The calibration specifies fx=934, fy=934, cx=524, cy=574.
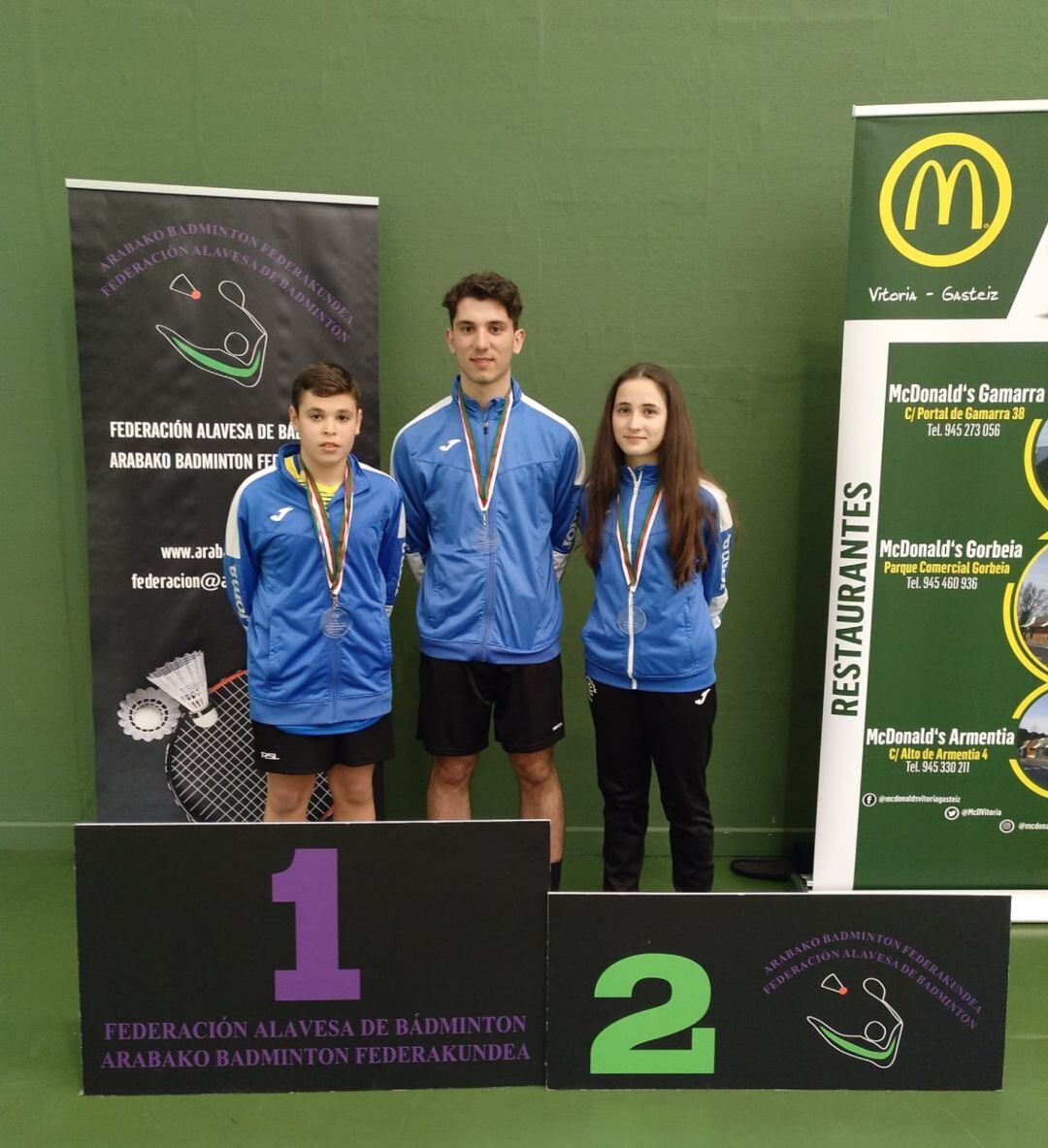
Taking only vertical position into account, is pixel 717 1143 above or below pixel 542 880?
below

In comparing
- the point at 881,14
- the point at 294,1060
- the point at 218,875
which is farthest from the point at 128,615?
the point at 881,14

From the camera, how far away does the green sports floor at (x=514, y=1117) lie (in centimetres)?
184

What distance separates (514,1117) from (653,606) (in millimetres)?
1148

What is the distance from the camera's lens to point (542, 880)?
189 cm

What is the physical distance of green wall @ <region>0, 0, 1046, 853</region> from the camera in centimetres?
278

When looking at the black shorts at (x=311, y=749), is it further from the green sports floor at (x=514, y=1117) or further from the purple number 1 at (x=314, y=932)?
the green sports floor at (x=514, y=1117)

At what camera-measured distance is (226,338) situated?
9.07ft

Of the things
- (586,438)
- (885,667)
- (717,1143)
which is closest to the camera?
(717,1143)

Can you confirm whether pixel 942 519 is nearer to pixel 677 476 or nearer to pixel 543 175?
pixel 677 476

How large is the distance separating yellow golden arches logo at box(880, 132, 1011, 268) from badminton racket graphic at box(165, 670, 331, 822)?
89.7 inches

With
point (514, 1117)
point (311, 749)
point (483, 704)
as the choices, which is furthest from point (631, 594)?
point (514, 1117)

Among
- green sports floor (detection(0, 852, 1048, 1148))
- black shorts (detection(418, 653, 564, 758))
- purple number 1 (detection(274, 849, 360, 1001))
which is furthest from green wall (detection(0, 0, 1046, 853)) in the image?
green sports floor (detection(0, 852, 1048, 1148))

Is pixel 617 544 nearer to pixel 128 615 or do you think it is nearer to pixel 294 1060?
pixel 294 1060

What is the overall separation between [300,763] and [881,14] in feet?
8.94
